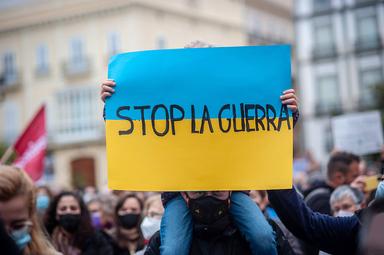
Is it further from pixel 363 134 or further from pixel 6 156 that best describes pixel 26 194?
pixel 363 134

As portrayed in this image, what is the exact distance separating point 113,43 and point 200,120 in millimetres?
31240

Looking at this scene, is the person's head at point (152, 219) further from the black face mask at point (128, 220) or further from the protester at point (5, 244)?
the protester at point (5, 244)

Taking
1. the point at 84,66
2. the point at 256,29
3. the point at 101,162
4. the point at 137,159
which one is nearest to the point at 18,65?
the point at 84,66

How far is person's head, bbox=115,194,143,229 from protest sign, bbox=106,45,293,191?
2657 millimetres

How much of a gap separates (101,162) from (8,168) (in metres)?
31.9

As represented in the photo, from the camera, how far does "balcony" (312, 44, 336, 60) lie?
40781mm

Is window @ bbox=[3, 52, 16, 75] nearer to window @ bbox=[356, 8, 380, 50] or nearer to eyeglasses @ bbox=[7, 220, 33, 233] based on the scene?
window @ bbox=[356, 8, 380, 50]

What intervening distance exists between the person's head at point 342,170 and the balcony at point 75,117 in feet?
93.9

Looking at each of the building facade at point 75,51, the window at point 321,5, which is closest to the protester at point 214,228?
the building facade at point 75,51

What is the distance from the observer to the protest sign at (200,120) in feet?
10.9

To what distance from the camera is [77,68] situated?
3522 centimetres

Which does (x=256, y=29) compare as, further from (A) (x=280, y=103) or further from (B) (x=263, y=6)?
(A) (x=280, y=103)

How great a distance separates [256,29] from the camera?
42812mm

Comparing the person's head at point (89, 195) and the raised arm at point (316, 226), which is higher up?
the person's head at point (89, 195)
